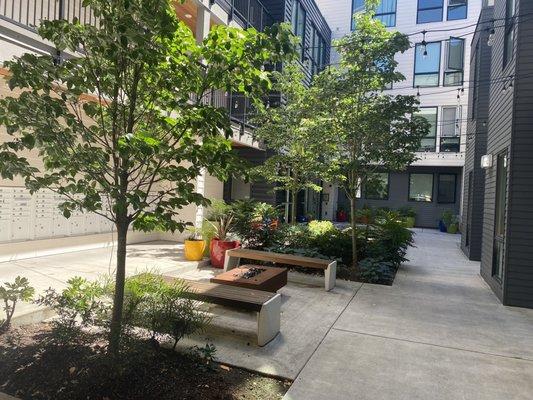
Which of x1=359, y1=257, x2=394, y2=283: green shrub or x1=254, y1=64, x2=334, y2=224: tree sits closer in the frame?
x1=359, y1=257, x2=394, y2=283: green shrub

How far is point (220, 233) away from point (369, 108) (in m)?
3.95

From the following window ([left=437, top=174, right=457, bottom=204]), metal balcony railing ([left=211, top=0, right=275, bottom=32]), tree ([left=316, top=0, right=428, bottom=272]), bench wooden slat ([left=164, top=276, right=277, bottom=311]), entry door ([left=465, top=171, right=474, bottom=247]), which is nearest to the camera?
bench wooden slat ([left=164, top=276, right=277, bottom=311])

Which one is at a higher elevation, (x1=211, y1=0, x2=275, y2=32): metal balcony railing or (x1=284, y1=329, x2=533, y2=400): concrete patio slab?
(x1=211, y1=0, x2=275, y2=32): metal balcony railing

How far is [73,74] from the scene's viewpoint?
272cm

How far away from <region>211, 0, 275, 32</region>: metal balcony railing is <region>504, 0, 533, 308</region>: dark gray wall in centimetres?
639

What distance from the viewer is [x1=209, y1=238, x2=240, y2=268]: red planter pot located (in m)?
7.91

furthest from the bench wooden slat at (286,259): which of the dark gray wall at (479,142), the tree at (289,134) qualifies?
the dark gray wall at (479,142)

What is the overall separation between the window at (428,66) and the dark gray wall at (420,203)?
451 cm

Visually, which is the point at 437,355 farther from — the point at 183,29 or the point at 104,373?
the point at 183,29

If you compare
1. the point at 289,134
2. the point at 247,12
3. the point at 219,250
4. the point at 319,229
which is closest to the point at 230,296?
the point at 219,250

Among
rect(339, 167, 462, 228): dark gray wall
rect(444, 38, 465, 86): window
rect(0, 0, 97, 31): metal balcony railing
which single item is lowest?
rect(339, 167, 462, 228): dark gray wall

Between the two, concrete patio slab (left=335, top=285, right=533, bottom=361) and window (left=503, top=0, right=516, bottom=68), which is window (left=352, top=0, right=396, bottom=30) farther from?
concrete patio slab (left=335, top=285, right=533, bottom=361)

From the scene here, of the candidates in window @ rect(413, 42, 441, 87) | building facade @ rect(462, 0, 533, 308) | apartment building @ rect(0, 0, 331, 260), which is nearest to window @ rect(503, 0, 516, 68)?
building facade @ rect(462, 0, 533, 308)

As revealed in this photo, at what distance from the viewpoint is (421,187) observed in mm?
21719
